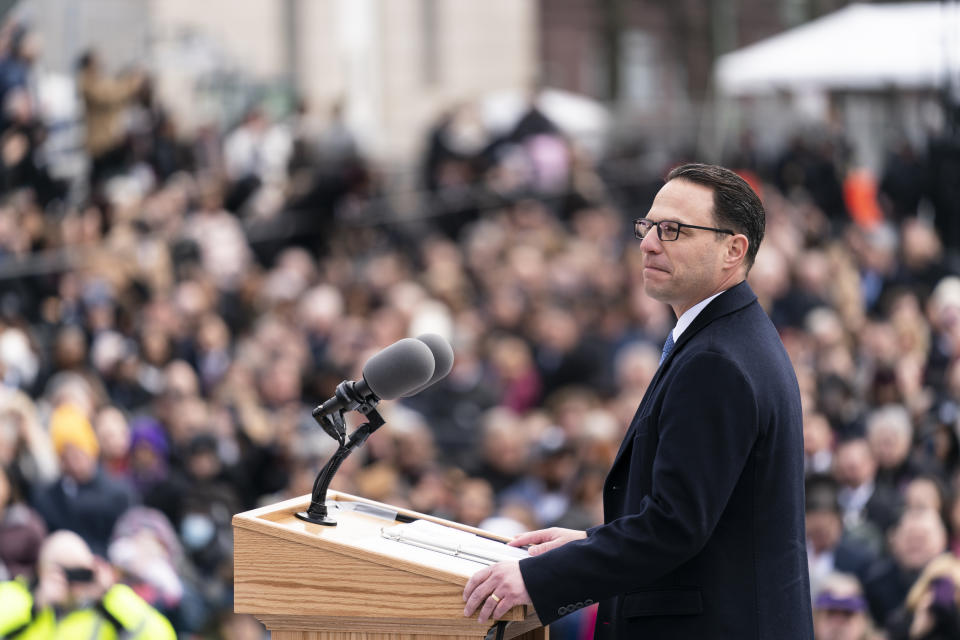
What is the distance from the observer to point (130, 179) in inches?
439

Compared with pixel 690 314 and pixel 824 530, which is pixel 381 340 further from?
pixel 690 314

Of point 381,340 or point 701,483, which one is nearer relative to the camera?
point 701,483

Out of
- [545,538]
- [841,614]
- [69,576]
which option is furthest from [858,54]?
[545,538]

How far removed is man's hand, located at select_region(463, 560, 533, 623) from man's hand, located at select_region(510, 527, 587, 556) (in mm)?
216

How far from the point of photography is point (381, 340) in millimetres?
10164

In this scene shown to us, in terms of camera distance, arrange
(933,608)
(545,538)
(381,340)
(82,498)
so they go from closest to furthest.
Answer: (545,538) < (933,608) < (82,498) < (381,340)

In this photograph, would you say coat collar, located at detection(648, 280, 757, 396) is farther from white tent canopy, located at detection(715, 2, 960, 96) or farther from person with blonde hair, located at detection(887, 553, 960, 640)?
white tent canopy, located at detection(715, 2, 960, 96)

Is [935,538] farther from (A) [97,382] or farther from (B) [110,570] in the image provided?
(A) [97,382]

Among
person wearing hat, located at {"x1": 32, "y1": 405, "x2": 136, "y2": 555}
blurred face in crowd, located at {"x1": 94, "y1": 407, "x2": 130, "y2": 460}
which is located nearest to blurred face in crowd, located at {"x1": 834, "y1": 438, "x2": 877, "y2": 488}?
person wearing hat, located at {"x1": 32, "y1": 405, "x2": 136, "y2": 555}

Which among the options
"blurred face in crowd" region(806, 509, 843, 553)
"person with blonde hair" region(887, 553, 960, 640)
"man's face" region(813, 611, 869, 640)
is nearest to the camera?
"person with blonde hair" region(887, 553, 960, 640)

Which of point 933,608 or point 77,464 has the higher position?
point 77,464

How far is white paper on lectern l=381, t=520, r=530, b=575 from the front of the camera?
274 centimetres

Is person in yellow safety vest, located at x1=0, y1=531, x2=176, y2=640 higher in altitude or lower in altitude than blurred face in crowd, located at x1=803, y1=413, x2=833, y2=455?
higher

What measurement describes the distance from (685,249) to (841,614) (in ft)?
10.9
